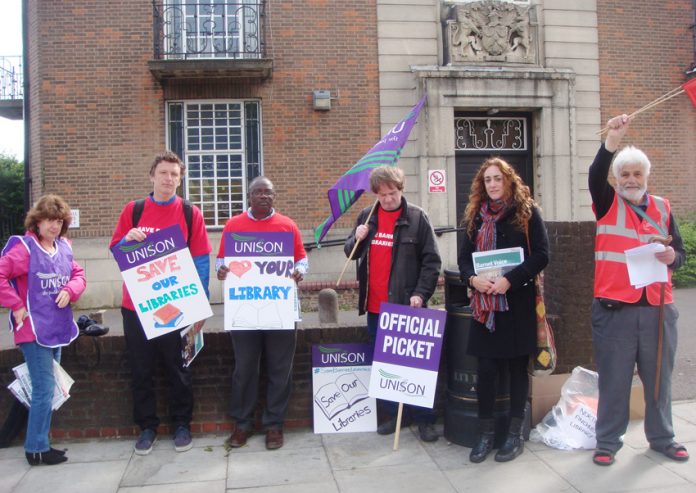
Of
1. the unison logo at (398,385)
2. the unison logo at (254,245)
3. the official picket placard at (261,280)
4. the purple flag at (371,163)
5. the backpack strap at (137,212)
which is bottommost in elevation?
the unison logo at (398,385)

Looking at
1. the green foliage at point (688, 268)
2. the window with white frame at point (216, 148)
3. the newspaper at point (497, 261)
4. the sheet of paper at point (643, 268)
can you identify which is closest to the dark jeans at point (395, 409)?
the newspaper at point (497, 261)

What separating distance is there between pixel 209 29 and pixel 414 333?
32.3ft

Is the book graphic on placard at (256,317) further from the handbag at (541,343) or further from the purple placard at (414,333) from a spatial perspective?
the handbag at (541,343)

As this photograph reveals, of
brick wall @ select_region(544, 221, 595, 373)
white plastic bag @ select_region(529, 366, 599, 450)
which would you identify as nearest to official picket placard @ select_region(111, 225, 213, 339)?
white plastic bag @ select_region(529, 366, 599, 450)

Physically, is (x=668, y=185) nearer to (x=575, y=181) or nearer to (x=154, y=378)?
(x=575, y=181)

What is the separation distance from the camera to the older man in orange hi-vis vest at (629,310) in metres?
4.12

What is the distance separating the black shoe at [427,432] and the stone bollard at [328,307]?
121 cm

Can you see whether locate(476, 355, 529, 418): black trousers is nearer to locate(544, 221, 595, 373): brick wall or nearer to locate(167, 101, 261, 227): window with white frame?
locate(544, 221, 595, 373): brick wall

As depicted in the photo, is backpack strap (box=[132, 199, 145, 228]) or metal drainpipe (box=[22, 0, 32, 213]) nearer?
backpack strap (box=[132, 199, 145, 228])

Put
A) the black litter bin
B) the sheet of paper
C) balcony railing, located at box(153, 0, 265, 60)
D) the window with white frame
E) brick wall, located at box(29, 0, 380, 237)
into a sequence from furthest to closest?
the window with white frame < balcony railing, located at box(153, 0, 265, 60) < brick wall, located at box(29, 0, 380, 237) < the black litter bin < the sheet of paper

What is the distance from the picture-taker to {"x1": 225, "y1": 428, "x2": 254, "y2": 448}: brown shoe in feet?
15.0

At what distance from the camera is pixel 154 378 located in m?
4.86

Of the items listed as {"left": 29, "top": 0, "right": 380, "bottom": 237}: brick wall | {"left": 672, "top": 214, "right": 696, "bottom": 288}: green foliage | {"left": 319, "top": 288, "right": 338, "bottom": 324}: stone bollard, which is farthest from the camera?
{"left": 672, "top": 214, "right": 696, "bottom": 288}: green foliage

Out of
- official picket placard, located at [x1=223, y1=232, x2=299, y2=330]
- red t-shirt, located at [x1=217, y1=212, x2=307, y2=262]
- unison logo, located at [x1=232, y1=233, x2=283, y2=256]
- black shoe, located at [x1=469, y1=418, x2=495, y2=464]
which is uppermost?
red t-shirt, located at [x1=217, y1=212, x2=307, y2=262]
